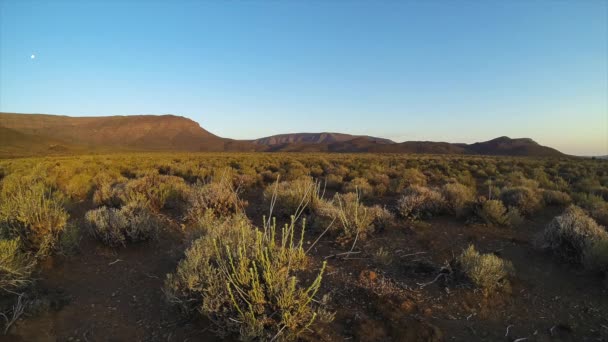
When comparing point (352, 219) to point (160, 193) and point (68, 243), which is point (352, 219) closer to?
point (68, 243)

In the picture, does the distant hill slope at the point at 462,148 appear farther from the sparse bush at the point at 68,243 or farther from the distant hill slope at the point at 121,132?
the sparse bush at the point at 68,243

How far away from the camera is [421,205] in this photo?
7094 mm

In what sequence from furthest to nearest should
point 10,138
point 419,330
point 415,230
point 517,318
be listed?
point 10,138, point 415,230, point 517,318, point 419,330

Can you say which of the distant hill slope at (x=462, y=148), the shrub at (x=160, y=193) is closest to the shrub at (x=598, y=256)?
the shrub at (x=160, y=193)

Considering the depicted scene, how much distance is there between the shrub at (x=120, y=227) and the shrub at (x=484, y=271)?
15.8 feet

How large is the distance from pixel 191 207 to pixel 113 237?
5.14ft

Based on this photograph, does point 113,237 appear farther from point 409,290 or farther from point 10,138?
point 10,138

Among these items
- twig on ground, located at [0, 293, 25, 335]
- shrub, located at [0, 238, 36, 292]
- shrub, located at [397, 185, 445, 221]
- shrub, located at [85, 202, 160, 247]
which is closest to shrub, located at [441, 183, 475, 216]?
shrub, located at [397, 185, 445, 221]

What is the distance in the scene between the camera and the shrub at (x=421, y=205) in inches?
270

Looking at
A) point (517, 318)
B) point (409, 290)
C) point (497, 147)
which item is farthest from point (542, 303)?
point (497, 147)

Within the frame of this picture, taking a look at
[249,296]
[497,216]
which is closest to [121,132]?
[497,216]

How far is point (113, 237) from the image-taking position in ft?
17.2

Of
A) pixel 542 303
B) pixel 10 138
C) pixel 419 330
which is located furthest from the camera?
pixel 10 138

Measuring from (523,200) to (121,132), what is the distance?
13884cm
